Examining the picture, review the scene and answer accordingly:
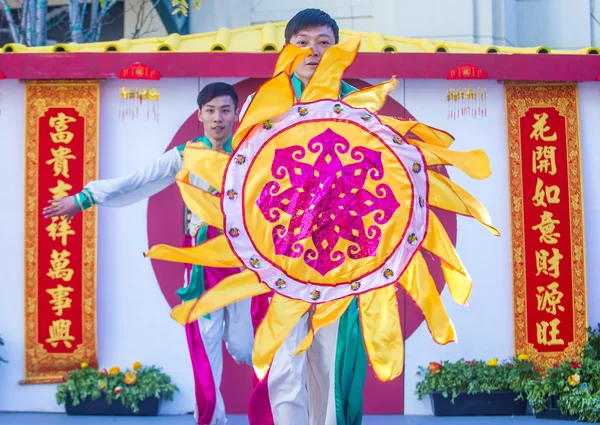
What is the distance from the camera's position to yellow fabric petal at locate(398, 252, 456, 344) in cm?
345

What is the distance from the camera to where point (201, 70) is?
18.3 ft

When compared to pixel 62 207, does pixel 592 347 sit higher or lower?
lower

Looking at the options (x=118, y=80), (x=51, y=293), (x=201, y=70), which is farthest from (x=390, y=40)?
(x=51, y=293)

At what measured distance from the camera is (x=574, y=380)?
17.2 feet

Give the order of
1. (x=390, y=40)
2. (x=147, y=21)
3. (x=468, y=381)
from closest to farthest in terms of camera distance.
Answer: (x=468, y=381) < (x=390, y=40) < (x=147, y=21)

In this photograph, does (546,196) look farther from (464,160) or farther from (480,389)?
(464,160)

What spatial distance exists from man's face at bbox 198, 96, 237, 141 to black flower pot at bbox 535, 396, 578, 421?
2.38 metres

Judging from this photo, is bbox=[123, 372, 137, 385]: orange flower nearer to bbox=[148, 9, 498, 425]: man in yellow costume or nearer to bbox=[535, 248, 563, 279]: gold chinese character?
bbox=[148, 9, 498, 425]: man in yellow costume

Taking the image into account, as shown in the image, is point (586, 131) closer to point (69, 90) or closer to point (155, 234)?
point (155, 234)

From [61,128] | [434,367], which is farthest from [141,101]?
[434,367]

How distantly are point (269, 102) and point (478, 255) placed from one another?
8.38 feet

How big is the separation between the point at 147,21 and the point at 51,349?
4.20m

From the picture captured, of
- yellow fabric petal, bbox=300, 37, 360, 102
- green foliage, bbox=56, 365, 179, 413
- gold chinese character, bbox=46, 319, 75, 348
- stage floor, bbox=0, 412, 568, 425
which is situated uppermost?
yellow fabric petal, bbox=300, 37, 360, 102

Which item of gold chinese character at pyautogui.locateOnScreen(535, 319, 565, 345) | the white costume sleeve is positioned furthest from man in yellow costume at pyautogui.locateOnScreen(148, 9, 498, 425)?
gold chinese character at pyautogui.locateOnScreen(535, 319, 565, 345)
